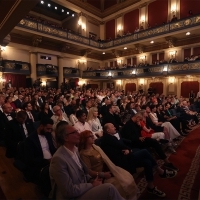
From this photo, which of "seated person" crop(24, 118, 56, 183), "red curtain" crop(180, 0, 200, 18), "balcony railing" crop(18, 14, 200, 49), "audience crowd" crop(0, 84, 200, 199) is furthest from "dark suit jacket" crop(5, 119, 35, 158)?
"red curtain" crop(180, 0, 200, 18)

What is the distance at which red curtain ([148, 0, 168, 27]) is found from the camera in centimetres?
1463

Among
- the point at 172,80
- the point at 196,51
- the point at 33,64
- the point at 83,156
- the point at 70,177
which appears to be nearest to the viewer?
the point at 70,177

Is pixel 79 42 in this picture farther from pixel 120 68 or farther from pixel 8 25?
pixel 8 25

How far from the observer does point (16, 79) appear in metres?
12.4

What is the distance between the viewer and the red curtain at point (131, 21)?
54.5 feet

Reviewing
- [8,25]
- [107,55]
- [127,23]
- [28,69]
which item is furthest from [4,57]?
[127,23]

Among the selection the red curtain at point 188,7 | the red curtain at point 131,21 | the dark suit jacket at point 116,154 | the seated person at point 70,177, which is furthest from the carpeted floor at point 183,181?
the red curtain at point 131,21

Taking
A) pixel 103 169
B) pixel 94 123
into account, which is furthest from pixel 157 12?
pixel 103 169

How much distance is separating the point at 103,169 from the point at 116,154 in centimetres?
44

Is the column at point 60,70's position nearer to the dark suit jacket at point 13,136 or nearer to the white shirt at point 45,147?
the dark suit jacket at point 13,136

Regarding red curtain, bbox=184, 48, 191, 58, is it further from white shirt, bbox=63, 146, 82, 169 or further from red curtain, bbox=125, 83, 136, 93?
white shirt, bbox=63, 146, 82, 169

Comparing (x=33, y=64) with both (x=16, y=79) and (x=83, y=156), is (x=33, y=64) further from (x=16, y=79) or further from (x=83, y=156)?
(x=83, y=156)

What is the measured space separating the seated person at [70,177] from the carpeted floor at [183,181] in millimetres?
1140

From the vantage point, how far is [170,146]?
13.3ft
